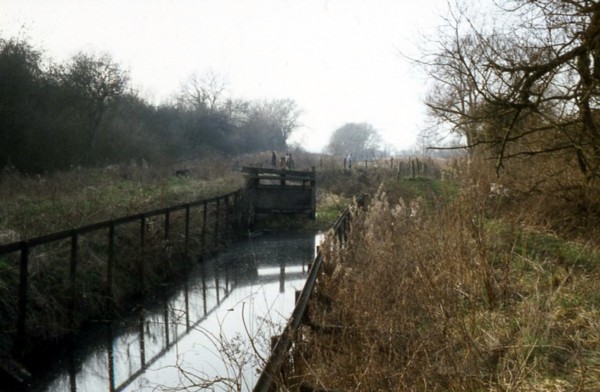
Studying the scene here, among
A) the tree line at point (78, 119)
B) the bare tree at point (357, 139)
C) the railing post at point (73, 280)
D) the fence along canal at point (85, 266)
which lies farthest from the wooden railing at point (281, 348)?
the bare tree at point (357, 139)

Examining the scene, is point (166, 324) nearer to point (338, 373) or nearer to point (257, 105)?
point (338, 373)

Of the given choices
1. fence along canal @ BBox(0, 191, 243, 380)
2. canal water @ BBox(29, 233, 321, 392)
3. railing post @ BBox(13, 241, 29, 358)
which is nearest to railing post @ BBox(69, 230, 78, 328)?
fence along canal @ BBox(0, 191, 243, 380)

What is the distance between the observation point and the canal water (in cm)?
550

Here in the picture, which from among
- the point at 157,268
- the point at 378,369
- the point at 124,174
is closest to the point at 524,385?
the point at 378,369

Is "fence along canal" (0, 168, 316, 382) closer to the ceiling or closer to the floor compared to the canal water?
closer to the ceiling

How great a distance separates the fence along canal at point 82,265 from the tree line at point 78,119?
9.42 m

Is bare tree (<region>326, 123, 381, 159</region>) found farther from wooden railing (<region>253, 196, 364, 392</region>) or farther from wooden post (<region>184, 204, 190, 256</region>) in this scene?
wooden railing (<region>253, 196, 364, 392</region>)

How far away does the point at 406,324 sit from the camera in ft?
15.6

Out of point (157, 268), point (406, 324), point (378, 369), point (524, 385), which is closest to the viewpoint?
point (524, 385)

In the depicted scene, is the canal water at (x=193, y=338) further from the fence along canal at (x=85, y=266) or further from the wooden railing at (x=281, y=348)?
the fence along canal at (x=85, y=266)

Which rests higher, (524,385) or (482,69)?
(482,69)

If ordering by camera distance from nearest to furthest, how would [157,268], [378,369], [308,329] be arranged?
[378,369]
[308,329]
[157,268]

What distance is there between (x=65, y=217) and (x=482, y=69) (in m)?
8.67

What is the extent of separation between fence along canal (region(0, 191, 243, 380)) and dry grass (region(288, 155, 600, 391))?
3735mm
